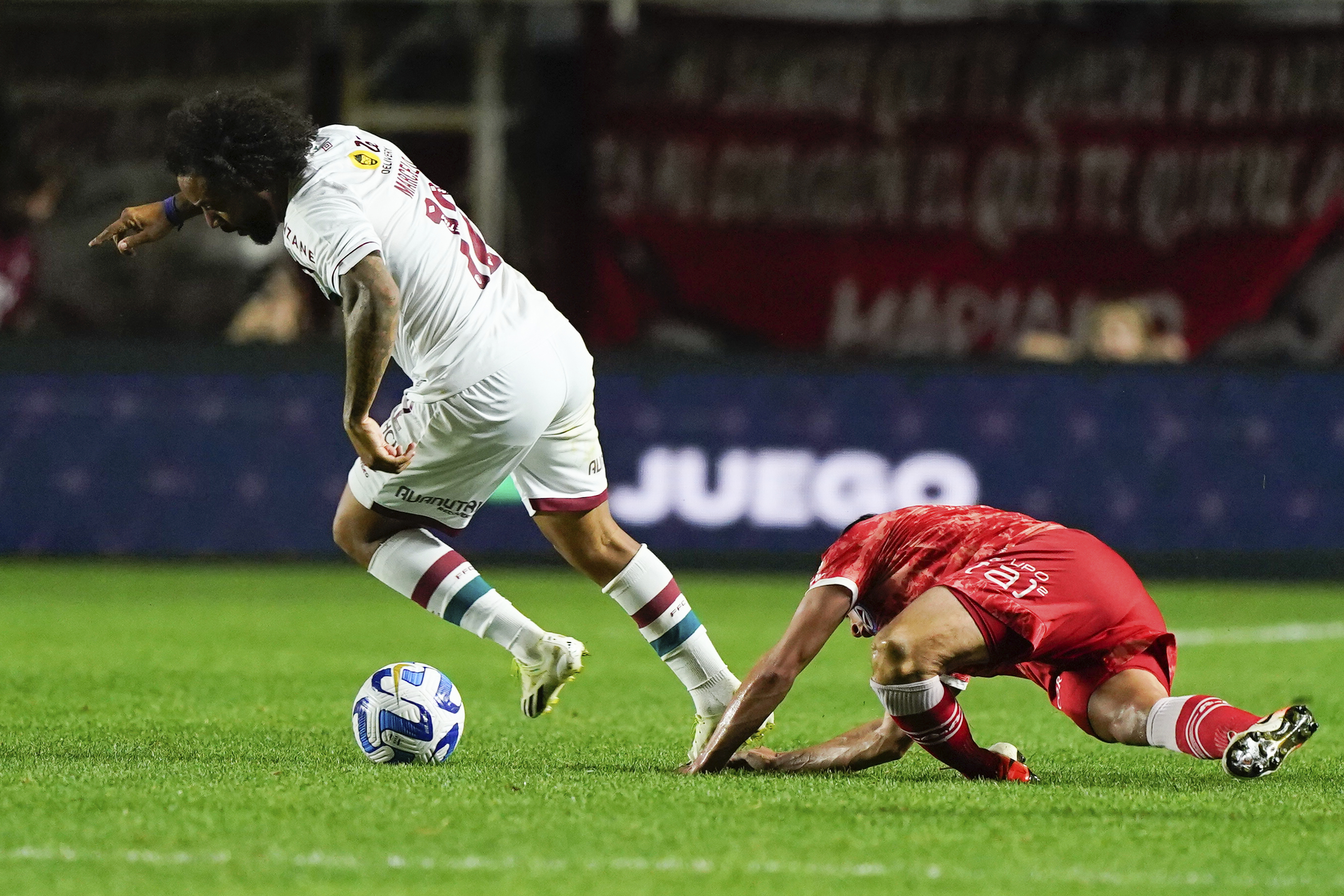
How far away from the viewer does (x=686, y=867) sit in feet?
12.7

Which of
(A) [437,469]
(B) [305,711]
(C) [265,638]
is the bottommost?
(C) [265,638]

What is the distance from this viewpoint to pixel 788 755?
17.8 ft

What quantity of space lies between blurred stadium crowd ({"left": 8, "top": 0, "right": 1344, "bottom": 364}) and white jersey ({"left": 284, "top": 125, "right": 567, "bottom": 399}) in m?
8.72

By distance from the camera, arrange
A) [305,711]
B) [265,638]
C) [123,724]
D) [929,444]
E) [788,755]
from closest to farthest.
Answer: [788,755]
[123,724]
[305,711]
[265,638]
[929,444]

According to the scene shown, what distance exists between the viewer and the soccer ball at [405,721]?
5355 mm

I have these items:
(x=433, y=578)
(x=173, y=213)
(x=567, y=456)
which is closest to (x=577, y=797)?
(x=433, y=578)

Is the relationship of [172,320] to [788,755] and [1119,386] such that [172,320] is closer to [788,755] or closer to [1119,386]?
[1119,386]

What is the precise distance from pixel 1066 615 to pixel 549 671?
144cm

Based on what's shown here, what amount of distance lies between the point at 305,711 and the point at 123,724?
0.67 meters

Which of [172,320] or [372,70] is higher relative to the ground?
[372,70]

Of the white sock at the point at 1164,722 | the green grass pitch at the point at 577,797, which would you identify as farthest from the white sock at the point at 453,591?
→ the white sock at the point at 1164,722

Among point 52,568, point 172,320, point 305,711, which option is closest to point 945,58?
point 172,320

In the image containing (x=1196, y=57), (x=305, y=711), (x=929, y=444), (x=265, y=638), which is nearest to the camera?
(x=305, y=711)

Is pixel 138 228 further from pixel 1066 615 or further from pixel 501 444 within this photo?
pixel 1066 615
